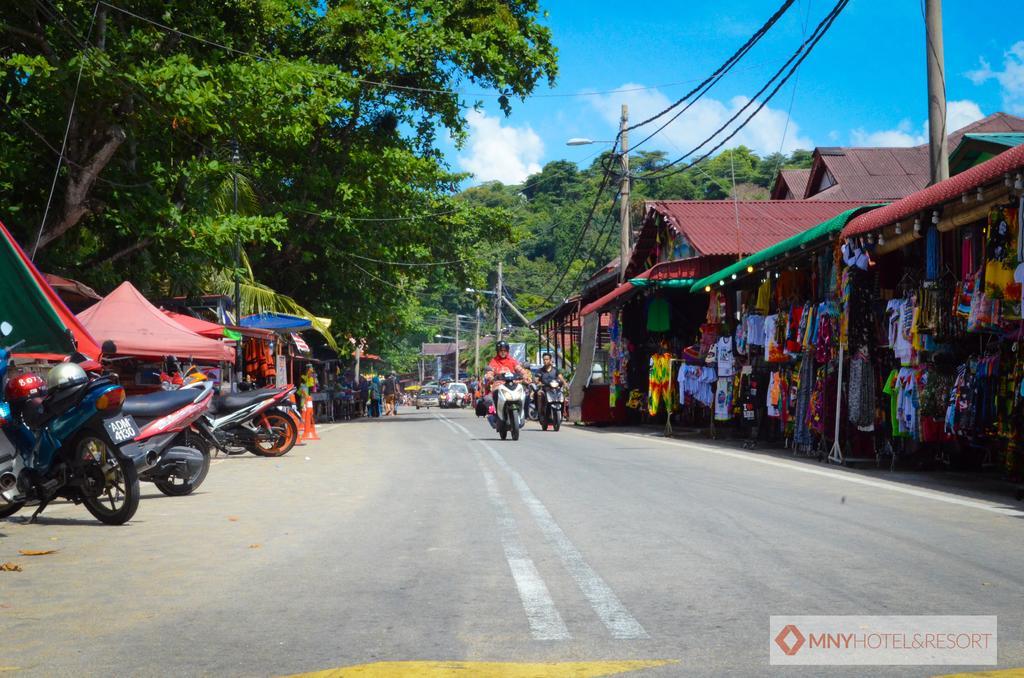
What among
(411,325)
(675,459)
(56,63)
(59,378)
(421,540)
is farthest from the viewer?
(411,325)

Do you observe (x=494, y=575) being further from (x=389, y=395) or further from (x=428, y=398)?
(x=428, y=398)

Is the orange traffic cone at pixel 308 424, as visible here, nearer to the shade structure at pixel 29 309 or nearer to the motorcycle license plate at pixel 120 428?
the shade structure at pixel 29 309

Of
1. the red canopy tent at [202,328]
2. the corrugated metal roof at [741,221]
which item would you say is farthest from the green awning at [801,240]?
the red canopy tent at [202,328]

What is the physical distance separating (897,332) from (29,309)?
1039 cm

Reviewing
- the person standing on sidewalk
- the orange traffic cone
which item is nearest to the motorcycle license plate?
the orange traffic cone

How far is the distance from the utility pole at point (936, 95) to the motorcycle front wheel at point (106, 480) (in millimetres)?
10898

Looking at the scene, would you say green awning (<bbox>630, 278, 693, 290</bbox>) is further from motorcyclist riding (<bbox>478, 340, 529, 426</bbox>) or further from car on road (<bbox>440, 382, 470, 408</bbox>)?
car on road (<bbox>440, 382, 470, 408</bbox>)

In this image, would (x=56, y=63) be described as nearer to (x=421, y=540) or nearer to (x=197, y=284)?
(x=197, y=284)

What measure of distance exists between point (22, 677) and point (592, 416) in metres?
28.0

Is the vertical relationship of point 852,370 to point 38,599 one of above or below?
above

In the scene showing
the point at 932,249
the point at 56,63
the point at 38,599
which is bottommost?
the point at 38,599

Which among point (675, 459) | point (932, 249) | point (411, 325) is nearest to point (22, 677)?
point (932, 249)

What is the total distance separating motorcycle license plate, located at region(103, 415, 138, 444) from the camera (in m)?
9.27

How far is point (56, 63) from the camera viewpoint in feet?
62.2
